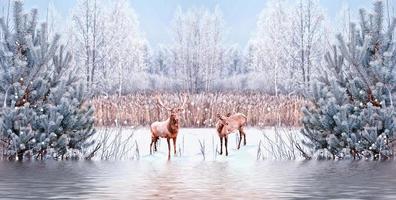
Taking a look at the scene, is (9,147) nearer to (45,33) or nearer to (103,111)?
(45,33)

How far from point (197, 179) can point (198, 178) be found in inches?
5.6

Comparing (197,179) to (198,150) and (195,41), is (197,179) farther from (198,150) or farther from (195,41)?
(195,41)

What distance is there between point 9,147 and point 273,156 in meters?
4.48

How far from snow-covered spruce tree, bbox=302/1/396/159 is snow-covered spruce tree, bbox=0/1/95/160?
4.04 metres

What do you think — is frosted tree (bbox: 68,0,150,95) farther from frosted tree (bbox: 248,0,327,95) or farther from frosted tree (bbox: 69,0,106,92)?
frosted tree (bbox: 248,0,327,95)

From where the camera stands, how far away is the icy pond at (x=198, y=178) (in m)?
8.46

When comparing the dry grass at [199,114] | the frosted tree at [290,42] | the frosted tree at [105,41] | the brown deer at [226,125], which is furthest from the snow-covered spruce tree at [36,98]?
the frosted tree at [290,42]

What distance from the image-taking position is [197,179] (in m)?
10.2

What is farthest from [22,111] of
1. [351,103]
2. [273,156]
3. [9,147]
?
[351,103]

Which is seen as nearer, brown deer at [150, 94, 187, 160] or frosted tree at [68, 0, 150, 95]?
brown deer at [150, 94, 187, 160]

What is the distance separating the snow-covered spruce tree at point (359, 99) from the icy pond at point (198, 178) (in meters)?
0.76

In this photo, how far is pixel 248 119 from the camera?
20016mm

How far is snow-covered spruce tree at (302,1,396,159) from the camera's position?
44.8 ft

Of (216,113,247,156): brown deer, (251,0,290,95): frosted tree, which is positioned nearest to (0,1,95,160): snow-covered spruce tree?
(216,113,247,156): brown deer
